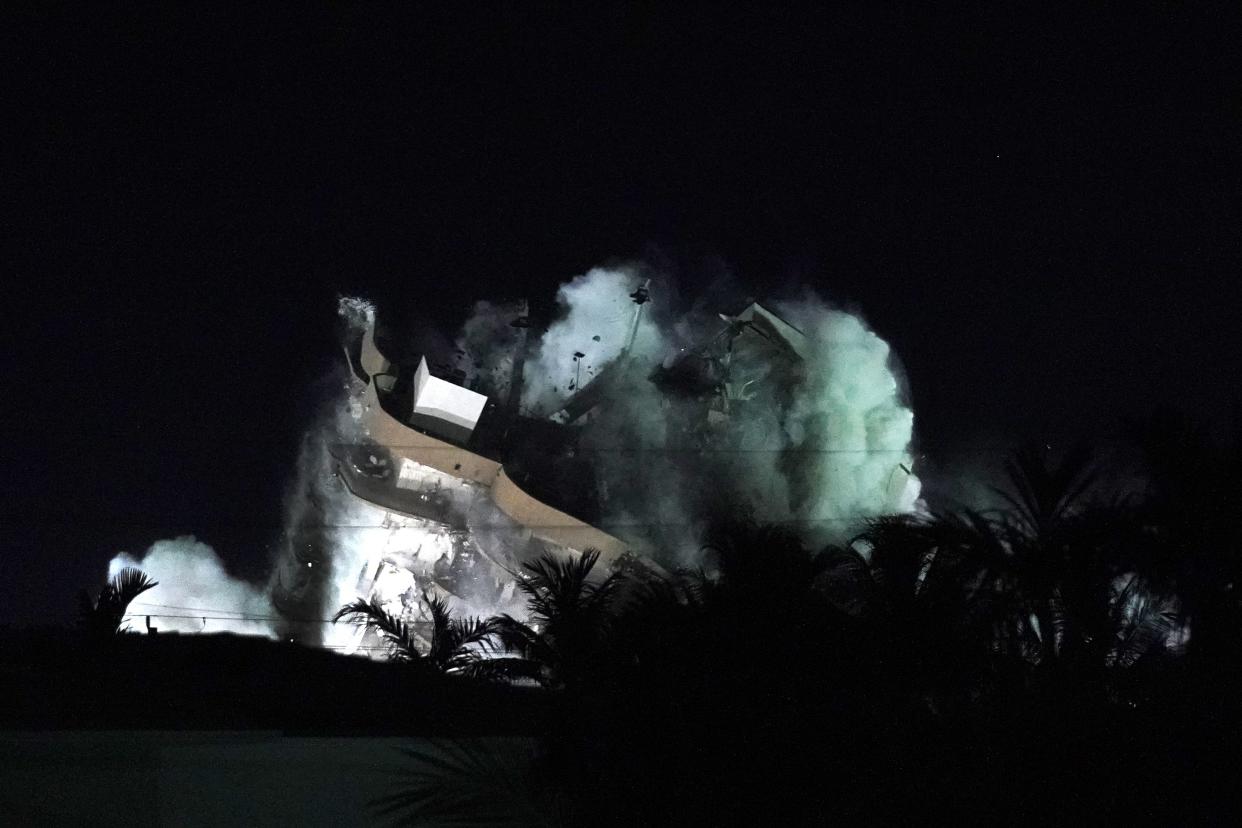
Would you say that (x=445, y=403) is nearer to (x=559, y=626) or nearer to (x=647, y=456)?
(x=647, y=456)

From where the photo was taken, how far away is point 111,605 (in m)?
19.0

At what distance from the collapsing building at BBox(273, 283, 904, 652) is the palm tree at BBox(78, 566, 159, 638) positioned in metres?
27.0

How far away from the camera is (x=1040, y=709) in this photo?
10297 mm

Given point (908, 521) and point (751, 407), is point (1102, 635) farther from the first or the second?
point (751, 407)

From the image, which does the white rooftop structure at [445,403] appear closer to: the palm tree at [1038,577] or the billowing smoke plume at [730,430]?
the billowing smoke plume at [730,430]

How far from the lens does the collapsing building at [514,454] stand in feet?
165

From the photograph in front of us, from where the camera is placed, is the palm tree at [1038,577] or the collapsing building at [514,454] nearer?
the palm tree at [1038,577]

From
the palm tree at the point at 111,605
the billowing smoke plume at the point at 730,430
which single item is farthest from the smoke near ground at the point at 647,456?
the palm tree at the point at 111,605

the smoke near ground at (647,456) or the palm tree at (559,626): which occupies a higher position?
the smoke near ground at (647,456)

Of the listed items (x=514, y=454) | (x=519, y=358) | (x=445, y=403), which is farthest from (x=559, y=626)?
(x=519, y=358)

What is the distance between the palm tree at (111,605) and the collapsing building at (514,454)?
88.6ft

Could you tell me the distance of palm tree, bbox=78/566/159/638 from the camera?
1866 centimetres

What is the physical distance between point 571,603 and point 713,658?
5923 millimetres

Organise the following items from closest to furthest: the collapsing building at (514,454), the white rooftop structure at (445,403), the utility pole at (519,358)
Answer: the collapsing building at (514,454) < the white rooftop structure at (445,403) < the utility pole at (519,358)
